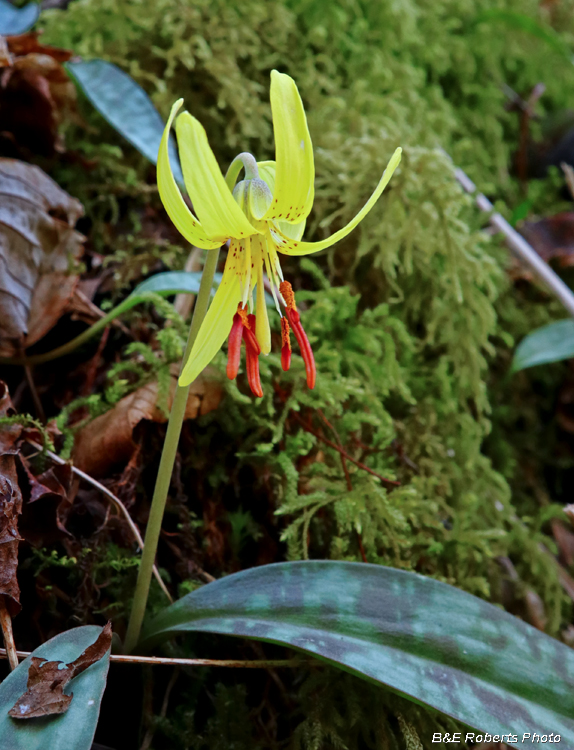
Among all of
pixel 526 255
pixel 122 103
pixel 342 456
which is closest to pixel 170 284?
pixel 342 456

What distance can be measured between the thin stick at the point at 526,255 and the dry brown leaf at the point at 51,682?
179cm

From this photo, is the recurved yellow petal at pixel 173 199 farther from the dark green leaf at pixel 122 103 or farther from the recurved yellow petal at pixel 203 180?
the dark green leaf at pixel 122 103

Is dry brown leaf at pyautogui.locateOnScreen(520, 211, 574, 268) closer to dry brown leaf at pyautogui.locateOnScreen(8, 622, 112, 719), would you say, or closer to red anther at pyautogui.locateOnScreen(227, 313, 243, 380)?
red anther at pyautogui.locateOnScreen(227, 313, 243, 380)

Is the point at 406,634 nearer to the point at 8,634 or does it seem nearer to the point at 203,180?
the point at 8,634

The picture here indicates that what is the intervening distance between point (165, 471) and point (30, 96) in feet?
4.20

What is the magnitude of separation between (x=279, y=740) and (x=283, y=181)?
105 cm

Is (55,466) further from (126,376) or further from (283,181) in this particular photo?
(283,181)

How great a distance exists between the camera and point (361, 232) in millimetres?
1775

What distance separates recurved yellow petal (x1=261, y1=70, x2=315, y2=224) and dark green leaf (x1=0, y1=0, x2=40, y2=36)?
1.47 meters

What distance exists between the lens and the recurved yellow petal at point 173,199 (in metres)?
0.74

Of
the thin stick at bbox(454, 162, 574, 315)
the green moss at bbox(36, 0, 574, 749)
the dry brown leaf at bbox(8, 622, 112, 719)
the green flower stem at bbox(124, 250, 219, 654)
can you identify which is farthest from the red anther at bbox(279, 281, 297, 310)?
the thin stick at bbox(454, 162, 574, 315)

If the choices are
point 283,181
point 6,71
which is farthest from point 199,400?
point 6,71

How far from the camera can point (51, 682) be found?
0.84 m

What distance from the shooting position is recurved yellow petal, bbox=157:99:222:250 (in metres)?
0.74
